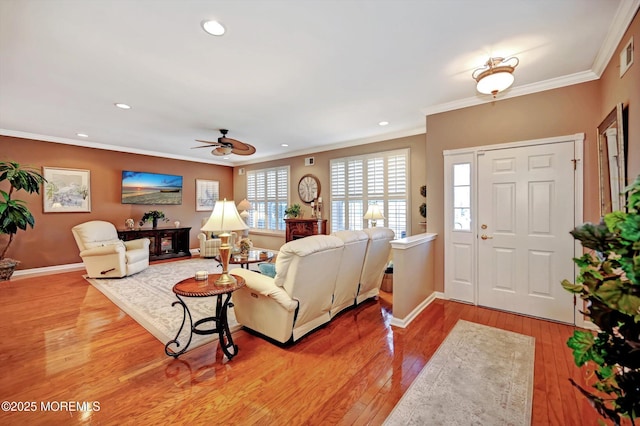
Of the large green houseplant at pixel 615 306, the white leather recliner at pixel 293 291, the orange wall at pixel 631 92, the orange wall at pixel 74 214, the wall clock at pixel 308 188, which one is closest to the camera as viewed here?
the large green houseplant at pixel 615 306

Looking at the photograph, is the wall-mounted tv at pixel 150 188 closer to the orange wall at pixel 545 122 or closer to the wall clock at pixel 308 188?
the wall clock at pixel 308 188

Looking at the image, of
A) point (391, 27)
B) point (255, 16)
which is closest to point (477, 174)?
point (391, 27)

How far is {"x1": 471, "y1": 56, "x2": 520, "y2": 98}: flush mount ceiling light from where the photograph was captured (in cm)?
250

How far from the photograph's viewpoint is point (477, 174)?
11.9 ft

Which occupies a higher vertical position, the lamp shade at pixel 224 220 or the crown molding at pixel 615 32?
the crown molding at pixel 615 32

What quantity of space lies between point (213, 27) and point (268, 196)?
570 cm

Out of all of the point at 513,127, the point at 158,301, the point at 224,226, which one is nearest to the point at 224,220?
the point at 224,226

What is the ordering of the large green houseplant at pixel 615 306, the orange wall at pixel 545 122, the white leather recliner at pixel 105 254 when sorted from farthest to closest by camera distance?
1. the white leather recliner at pixel 105 254
2. the orange wall at pixel 545 122
3. the large green houseplant at pixel 615 306

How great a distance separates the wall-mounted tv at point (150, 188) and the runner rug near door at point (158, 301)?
2017 millimetres

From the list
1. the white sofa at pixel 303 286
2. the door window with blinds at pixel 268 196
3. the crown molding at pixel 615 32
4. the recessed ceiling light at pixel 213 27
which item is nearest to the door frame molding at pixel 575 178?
the crown molding at pixel 615 32

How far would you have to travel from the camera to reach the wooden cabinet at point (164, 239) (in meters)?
6.26

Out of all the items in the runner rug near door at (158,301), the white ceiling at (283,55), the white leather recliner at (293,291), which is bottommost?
the runner rug near door at (158,301)

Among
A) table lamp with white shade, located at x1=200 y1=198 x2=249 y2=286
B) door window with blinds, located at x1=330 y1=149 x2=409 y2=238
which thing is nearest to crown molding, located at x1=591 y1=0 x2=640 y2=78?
door window with blinds, located at x1=330 y1=149 x2=409 y2=238

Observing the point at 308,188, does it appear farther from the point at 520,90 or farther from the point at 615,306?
the point at 615,306
